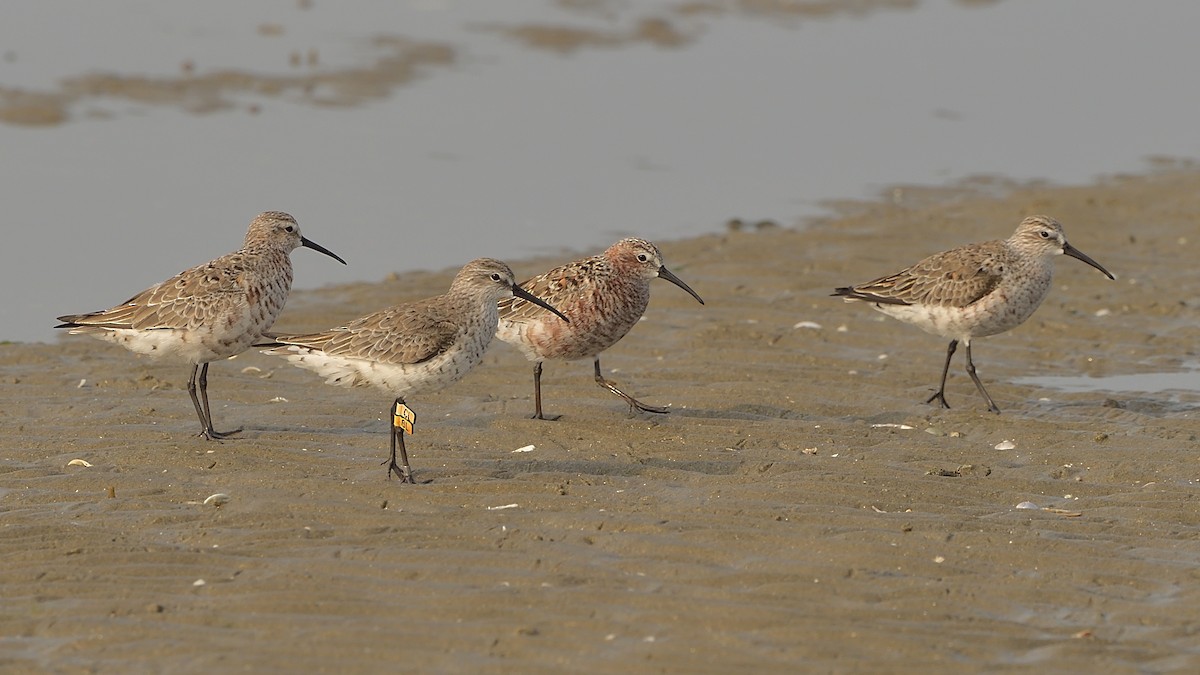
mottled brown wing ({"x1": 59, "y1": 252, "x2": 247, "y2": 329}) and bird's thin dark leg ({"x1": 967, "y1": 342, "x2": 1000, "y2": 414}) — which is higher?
mottled brown wing ({"x1": 59, "y1": 252, "x2": 247, "y2": 329})

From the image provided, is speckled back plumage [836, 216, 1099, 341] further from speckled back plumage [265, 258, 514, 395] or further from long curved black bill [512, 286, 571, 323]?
speckled back plumage [265, 258, 514, 395]

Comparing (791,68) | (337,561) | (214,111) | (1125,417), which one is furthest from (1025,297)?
(791,68)

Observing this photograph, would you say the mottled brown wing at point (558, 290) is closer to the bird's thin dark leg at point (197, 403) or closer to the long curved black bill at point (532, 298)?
the long curved black bill at point (532, 298)

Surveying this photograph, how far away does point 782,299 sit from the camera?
1661cm

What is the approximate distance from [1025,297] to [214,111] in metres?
13.4

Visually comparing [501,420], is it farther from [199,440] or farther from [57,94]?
[57,94]

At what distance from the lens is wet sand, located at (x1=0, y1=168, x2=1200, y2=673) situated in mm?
8375

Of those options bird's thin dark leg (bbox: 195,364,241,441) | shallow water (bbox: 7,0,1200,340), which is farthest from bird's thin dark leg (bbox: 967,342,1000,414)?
bird's thin dark leg (bbox: 195,364,241,441)

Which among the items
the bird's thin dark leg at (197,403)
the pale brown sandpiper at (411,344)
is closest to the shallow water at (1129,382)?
the pale brown sandpiper at (411,344)

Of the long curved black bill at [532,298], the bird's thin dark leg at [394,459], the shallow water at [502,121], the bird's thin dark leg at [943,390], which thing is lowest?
the shallow water at [502,121]

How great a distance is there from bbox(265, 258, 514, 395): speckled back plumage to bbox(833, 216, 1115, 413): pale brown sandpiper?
3.97 meters

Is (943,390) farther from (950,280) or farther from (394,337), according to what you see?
(394,337)

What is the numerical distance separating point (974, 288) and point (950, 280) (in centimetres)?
21

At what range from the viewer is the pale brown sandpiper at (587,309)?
13102mm
